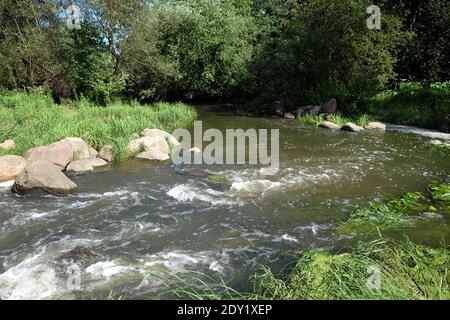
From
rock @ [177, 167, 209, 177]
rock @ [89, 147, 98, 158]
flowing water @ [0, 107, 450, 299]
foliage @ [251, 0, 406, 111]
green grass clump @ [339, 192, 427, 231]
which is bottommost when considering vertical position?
flowing water @ [0, 107, 450, 299]

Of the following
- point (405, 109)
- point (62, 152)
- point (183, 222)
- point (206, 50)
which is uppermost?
point (206, 50)

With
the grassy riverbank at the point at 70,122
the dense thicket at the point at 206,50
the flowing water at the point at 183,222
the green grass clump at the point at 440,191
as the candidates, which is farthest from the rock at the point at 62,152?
the green grass clump at the point at 440,191

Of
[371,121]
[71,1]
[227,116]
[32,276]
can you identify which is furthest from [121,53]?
[32,276]

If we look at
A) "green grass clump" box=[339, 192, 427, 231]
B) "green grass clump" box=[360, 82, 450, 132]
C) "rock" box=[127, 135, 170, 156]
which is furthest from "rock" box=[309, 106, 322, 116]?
"green grass clump" box=[339, 192, 427, 231]

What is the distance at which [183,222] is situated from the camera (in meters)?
6.96

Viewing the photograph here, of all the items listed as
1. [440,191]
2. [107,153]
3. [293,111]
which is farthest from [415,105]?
Answer: [107,153]

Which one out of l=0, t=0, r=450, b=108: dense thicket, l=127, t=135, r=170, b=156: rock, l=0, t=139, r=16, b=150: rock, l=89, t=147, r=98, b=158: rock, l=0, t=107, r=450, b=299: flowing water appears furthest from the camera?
l=0, t=0, r=450, b=108: dense thicket

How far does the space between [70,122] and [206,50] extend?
1282 centimetres

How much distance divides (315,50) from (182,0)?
1026cm

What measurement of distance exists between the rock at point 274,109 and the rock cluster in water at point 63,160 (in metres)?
9.05

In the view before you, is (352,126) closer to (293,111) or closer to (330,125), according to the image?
(330,125)

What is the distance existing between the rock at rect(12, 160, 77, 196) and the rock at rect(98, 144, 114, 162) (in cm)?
287

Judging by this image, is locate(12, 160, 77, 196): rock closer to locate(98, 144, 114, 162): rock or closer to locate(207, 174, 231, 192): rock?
locate(98, 144, 114, 162): rock

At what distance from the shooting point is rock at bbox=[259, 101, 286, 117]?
20766 millimetres
